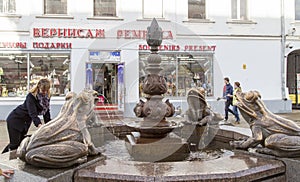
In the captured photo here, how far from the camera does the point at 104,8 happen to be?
16.0 metres

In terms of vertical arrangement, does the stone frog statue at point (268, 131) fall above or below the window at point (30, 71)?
below

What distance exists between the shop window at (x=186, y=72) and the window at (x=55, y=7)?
5176 mm

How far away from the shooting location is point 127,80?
1566 cm

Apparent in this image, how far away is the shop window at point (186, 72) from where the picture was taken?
16484 millimetres

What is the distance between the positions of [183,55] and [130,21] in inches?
121

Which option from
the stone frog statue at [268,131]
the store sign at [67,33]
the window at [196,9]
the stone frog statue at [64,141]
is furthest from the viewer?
the window at [196,9]

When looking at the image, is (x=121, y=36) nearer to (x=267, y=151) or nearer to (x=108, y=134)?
(x=108, y=134)

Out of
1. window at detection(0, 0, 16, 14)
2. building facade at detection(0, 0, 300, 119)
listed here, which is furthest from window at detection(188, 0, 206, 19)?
window at detection(0, 0, 16, 14)

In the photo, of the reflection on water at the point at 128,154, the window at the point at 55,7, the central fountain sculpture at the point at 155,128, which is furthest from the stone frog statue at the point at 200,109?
the window at the point at 55,7

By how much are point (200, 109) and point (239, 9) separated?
42.2ft

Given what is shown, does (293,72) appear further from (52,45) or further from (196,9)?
(52,45)

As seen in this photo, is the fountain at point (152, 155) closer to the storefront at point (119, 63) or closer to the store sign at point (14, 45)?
the storefront at point (119, 63)

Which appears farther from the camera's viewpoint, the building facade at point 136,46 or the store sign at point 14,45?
the building facade at point 136,46

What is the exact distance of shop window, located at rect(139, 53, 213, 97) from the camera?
54.1 ft
